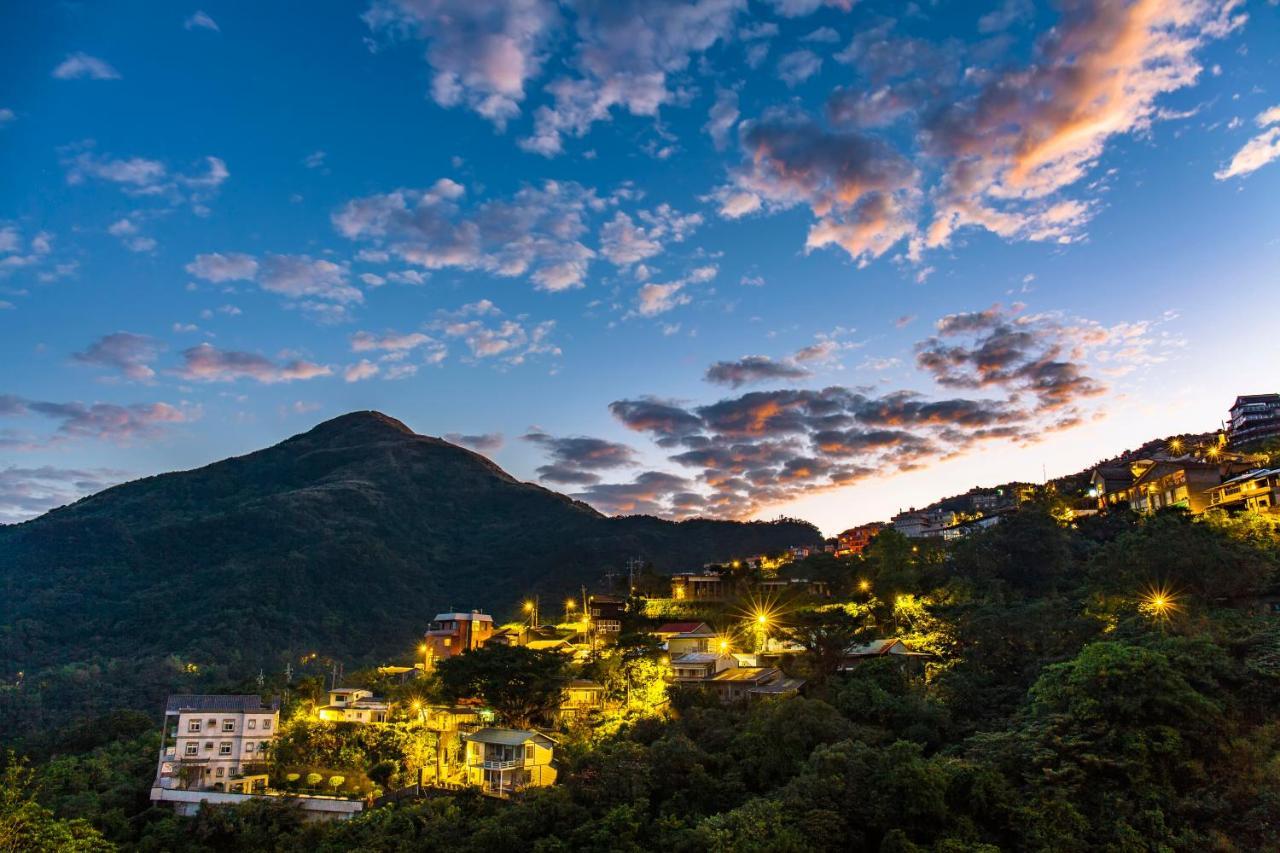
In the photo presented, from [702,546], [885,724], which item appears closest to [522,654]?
[885,724]

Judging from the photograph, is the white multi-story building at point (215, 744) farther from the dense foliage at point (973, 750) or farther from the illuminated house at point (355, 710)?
the illuminated house at point (355, 710)

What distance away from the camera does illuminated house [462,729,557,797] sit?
1120 inches

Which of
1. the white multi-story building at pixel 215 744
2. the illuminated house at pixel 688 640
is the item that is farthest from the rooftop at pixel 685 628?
the white multi-story building at pixel 215 744

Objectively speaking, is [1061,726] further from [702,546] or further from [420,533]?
[420,533]

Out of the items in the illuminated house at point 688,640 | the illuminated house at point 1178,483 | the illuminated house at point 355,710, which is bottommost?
the illuminated house at point 355,710

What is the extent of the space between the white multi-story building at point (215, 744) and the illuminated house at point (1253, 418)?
61.5 m

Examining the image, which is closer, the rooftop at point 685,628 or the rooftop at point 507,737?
the rooftop at point 507,737

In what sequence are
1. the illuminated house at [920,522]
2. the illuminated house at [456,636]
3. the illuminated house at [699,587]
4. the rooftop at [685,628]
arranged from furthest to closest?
the illuminated house at [920,522] < the illuminated house at [699,587] < the illuminated house at [456,636] < the rooftop at [685,628]

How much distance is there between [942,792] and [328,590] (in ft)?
257

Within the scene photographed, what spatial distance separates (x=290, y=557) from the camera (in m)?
88.8

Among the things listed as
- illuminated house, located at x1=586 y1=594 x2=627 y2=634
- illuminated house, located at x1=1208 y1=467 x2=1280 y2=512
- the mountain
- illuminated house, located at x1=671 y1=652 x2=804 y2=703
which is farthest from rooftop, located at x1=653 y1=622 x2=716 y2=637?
the mountain

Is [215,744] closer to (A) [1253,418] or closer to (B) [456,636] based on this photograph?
(B) [456,636]

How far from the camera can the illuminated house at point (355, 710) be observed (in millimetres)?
34812

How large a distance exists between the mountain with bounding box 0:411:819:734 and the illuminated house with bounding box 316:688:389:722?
25839 mm
